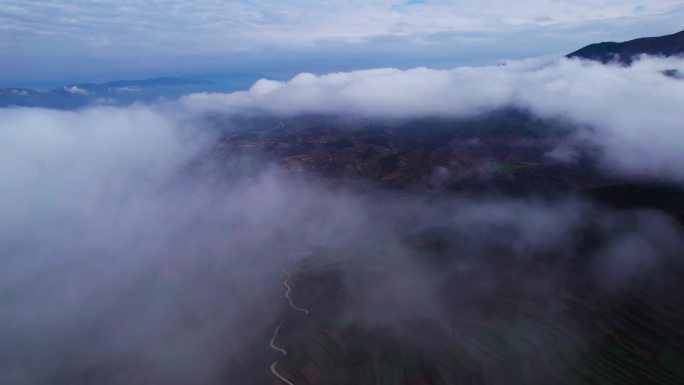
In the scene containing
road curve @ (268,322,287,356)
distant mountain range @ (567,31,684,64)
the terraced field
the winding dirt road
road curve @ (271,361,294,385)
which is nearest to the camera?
the terraced field

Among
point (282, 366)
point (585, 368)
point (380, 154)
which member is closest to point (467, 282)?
point (585, 368)

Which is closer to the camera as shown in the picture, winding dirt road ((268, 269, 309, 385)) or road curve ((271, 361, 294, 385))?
road curve ((271, 361, 294, 385))

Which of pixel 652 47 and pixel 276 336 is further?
pixel 652 47

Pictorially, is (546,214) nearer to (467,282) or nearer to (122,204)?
(467,282)

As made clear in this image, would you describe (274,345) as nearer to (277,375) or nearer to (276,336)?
(276,336)

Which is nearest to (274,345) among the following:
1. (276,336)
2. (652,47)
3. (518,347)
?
(276,336)

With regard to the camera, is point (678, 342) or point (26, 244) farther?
point (26, 244)

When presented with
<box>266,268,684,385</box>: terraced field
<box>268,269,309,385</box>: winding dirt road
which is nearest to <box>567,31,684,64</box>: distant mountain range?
<box>266,268,684,385</box>: terraced field

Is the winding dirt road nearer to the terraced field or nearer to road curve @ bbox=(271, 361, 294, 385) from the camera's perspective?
road curve @ bbox=(271, 361, 294, 385)

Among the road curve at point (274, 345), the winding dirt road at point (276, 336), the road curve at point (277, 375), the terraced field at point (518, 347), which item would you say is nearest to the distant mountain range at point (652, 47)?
the terraced field at point (518, 347)

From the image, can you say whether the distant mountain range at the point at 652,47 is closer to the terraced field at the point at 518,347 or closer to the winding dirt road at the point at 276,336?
the terraced field at the point at 518,347

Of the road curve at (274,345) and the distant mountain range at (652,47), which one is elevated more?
the distant mountain range at (652,47)
